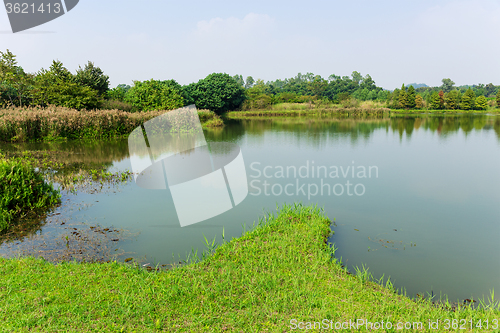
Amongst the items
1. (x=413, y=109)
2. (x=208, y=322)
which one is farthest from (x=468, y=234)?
(x=413, y=109)

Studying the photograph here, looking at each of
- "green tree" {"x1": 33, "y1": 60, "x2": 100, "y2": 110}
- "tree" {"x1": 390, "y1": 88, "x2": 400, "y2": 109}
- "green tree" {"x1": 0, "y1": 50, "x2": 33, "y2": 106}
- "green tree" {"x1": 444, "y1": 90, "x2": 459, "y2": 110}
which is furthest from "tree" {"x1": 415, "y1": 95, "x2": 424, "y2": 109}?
"green tree" {"x1": 0, "y1": 50, "x2": 33, "y2": 106}

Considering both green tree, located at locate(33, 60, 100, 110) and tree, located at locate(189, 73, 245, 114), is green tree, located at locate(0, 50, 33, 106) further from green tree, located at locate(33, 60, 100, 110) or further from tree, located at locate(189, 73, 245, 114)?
tree, located at locate(189, 73, 245, 114)

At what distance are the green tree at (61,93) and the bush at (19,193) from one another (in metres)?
14.9

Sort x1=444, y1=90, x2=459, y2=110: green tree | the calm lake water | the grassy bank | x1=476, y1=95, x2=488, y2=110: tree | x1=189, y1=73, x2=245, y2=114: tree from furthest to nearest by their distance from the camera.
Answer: x1=444, y1=90, x2=459, y2=110: green tree, x1=476, y1=95, x2=488, y2=110: tree, x1=189, y1=73, x2=245, y2=114: tree, the grassy bank, the calm lake water

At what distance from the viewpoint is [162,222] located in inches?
217

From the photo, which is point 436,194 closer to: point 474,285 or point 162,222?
point 474,285

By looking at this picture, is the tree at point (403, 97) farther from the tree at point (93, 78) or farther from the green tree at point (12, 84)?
the green tree at point (12, 84)

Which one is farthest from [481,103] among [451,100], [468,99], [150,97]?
[150,97]

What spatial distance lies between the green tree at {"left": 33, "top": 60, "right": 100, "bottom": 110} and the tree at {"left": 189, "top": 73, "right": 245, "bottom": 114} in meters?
15.7

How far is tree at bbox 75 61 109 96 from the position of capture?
24.5 meters

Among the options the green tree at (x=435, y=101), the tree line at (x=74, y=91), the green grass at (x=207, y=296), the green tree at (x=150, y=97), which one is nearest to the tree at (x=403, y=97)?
the green tree at (x=435, y=101)

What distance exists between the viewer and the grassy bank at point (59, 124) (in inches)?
547

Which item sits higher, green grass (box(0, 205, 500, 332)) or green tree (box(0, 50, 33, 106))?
green tree (box(0, 50, 33, 106))

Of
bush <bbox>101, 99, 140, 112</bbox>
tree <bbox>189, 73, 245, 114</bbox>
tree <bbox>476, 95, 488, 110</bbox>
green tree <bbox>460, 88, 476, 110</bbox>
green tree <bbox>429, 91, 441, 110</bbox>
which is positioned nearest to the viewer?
bush <bbox>101, 99, 140, 112</bbox>
